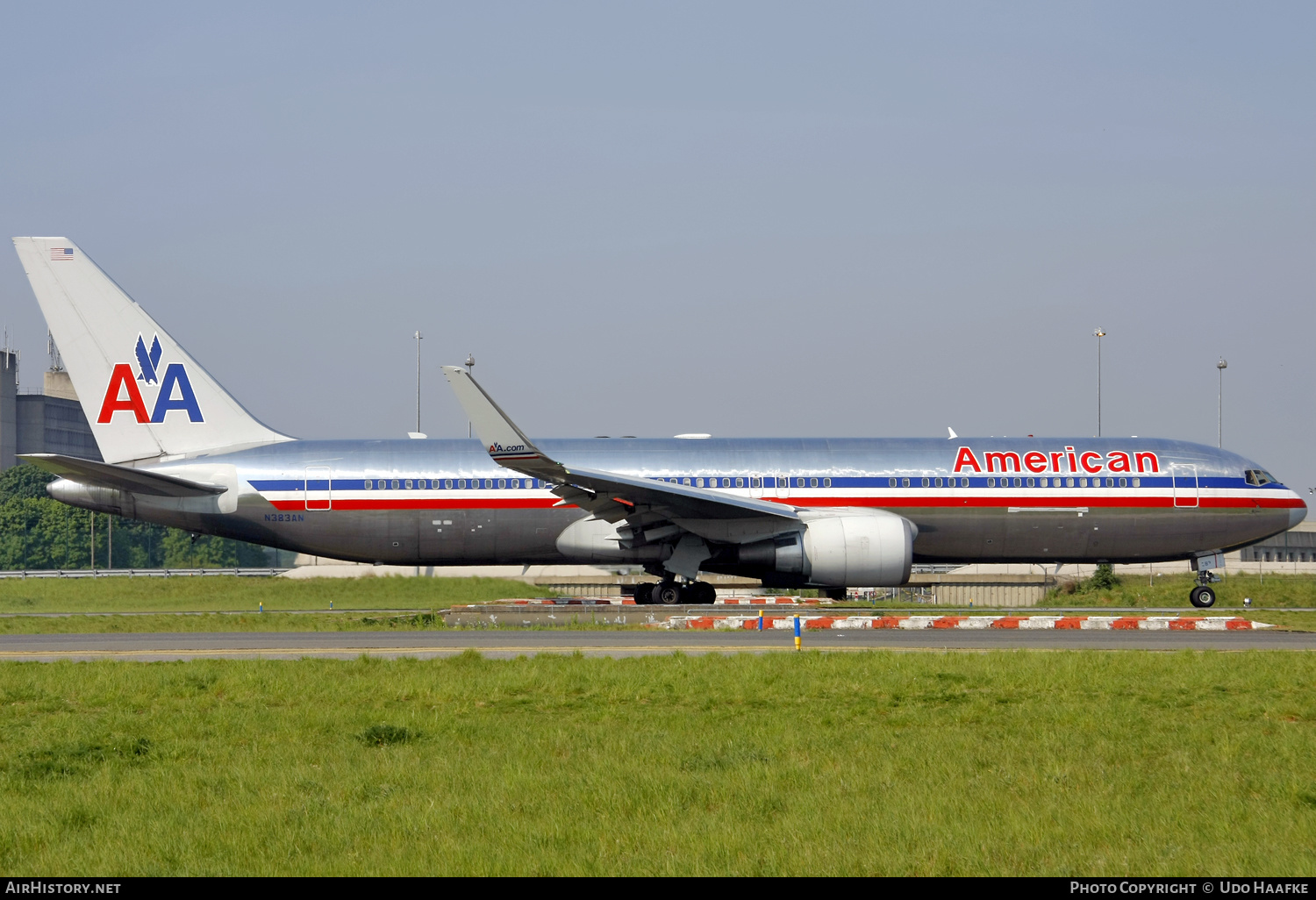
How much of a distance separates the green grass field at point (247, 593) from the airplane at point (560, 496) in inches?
298

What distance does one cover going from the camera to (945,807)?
8445 millimetres

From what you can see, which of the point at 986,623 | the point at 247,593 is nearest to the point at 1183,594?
the point at 986,623

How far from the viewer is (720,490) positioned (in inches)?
1137

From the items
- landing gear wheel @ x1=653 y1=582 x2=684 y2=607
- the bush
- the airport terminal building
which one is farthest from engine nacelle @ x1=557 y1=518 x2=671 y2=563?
the airport terminal building

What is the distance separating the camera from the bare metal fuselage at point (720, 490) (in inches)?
1137

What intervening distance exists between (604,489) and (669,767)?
16379 mm

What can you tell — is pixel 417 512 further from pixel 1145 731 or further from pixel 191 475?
pixel 1145 731

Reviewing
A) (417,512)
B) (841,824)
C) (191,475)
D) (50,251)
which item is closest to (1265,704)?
(841,824)

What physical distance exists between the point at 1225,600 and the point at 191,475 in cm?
2956

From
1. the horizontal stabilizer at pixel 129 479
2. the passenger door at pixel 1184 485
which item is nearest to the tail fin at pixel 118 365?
the horizontal stabilizer at pixel 129 479

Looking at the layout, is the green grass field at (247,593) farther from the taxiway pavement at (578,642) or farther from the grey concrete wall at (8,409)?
the grey concrete wall at (8,409)

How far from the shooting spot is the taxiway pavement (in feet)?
62.3

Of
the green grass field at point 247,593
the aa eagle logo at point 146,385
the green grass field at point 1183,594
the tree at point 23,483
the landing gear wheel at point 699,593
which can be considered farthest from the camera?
the tree at point 23,483

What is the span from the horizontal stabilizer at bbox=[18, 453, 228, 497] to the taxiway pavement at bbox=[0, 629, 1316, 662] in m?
4.50
